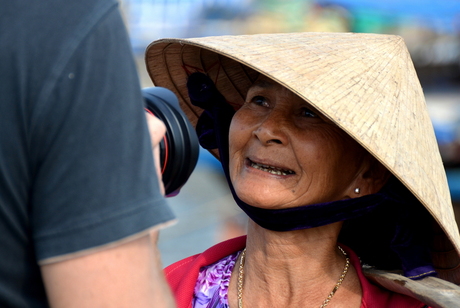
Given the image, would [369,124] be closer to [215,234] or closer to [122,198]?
[122,198]

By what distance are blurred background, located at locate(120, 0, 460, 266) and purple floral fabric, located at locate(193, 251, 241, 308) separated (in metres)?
2.63

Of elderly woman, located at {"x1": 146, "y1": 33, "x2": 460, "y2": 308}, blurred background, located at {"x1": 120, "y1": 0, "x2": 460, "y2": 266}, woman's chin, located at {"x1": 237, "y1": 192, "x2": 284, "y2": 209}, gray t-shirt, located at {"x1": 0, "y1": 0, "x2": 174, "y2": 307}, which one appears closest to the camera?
gray t-shirt, located at {"x1": 0, "y1": 0, "x2": 174, "y2": 307}

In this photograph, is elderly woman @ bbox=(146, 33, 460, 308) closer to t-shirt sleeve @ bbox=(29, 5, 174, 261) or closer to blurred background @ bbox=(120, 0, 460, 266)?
t-shirt sleeve @ bbox=(29, 5, 174, 261)

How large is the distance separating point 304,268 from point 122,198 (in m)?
1.29

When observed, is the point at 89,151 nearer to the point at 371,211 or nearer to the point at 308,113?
the point at 308,113

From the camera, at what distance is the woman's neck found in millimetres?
1924

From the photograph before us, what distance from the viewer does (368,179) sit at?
1896 millimetres

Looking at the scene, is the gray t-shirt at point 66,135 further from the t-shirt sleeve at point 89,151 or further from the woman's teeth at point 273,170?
the woman's teeth at point 273,170

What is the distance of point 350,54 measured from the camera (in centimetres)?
174

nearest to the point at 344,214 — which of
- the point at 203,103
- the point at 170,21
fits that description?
the point at 203,103

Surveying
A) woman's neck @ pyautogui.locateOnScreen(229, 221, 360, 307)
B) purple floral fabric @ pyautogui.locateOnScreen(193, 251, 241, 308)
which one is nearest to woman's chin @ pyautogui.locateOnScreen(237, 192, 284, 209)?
woman's neck @ pyautogui.locateOnScreen(229, 221, 360, 307)

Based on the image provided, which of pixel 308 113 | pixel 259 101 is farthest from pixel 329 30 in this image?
pixel 308 113

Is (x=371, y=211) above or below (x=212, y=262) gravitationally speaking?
above

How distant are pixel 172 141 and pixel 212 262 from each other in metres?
1.00
